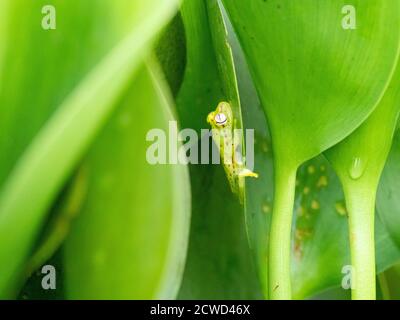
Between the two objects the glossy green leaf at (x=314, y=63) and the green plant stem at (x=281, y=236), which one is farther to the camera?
the green plant stem at (x=281, y=236)

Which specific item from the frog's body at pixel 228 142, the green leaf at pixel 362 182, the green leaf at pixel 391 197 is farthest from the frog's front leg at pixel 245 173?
the green leaf at pixel 391 197

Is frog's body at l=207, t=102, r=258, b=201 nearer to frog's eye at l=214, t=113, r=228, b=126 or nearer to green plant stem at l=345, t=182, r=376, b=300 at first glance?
frog's eye at l=214, t=113, r=228, b=126

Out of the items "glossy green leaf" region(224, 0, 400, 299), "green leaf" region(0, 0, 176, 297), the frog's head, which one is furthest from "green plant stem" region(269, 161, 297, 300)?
"green leaf" region(0, 0, 176, 297)

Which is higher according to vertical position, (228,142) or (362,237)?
(228,142)

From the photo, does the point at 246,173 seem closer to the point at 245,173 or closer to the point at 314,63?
the point at 245,173

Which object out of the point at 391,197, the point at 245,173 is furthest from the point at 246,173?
the point at 391,197

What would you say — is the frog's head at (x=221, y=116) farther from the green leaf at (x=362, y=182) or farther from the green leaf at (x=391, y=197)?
the green leaf at (x=391, y=197)
